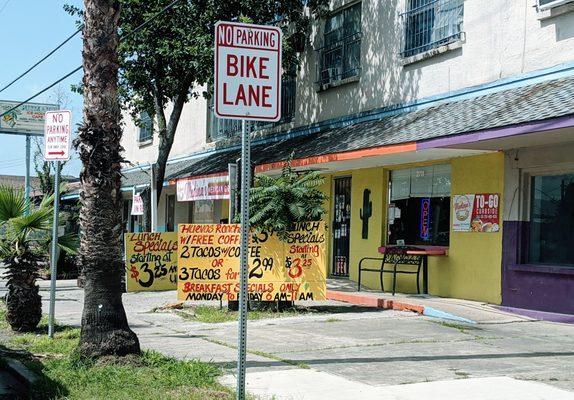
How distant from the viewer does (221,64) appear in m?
5.37

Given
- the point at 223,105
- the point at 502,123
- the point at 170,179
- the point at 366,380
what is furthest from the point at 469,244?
the point at 170,179

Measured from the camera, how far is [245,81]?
5453 mm

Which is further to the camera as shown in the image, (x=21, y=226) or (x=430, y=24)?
(x=430, y=24)

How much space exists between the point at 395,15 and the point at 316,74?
11.4 feet

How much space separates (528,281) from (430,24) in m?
5.85

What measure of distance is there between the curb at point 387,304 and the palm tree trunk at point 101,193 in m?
5.42

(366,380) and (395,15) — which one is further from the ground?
(395,15)

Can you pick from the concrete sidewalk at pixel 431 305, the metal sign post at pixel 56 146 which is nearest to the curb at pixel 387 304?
the concrete sidewalk at pixel 431 305

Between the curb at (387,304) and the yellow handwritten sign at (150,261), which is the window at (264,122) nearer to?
the yellow handwritten sign at (150,261)

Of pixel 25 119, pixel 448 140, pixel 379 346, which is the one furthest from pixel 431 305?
pixel 25 119

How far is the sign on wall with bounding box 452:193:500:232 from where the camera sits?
1261 cm

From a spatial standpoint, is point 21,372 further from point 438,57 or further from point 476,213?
point 438,57

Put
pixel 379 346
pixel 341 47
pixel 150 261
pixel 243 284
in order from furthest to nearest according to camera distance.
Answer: pixel 341 47, pixel 150 261, pixel 379 346, pixel 243 284

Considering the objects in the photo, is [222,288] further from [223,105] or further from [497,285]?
[223,105]
